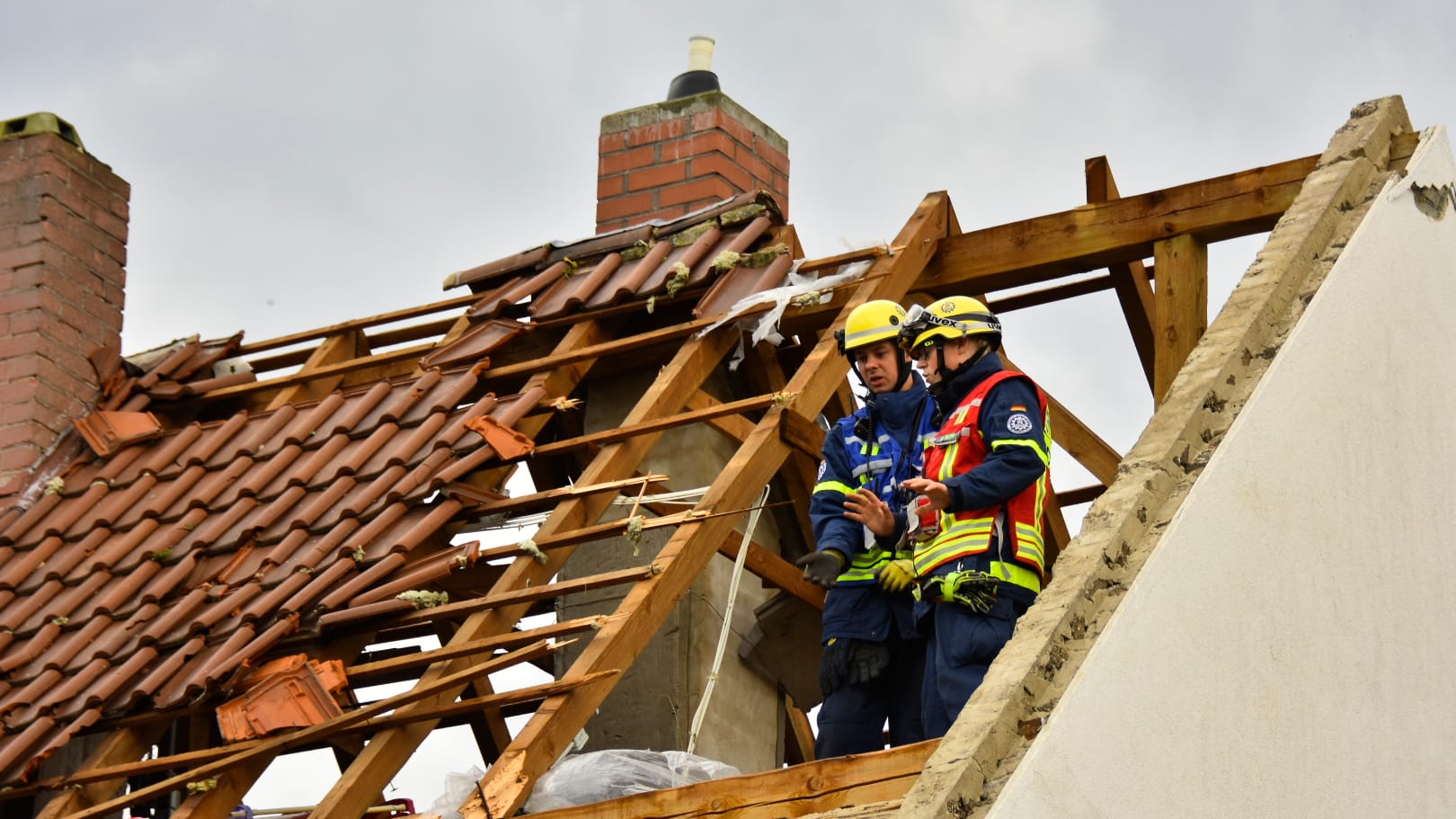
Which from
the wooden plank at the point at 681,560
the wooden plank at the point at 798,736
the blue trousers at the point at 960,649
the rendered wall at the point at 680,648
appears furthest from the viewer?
the wooden plank at the point at 798,736


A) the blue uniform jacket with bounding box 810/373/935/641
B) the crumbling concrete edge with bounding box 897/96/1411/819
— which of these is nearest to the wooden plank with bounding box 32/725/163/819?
the blue uniform jacket with bounding box 810/373/935/641

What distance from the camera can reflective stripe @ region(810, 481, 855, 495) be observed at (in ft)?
23.7

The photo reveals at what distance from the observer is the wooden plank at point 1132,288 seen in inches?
354

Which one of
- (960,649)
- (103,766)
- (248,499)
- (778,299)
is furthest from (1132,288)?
(103,766)

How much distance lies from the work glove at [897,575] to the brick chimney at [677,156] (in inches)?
147

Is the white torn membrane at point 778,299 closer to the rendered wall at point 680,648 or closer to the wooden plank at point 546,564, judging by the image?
the wooden plank at point 546,564

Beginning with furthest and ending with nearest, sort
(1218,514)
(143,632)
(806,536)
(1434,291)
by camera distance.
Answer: (806,536), (143,632), (1434,291), (1218,514)

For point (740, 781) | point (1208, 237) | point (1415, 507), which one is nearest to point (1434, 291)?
point (1415, 507)

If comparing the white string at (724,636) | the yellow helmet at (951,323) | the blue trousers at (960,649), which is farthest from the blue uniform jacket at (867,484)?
the blue trousers at (960,649)

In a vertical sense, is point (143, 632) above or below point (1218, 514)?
above

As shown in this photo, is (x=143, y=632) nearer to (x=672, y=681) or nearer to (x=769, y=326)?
(x=672, y=681)

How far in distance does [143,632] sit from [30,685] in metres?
0.46

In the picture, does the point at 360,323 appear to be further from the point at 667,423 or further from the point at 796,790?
the point at 796,790

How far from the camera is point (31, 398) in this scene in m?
9.74
